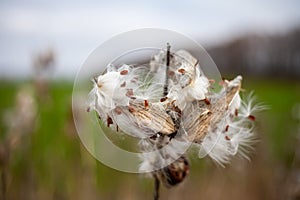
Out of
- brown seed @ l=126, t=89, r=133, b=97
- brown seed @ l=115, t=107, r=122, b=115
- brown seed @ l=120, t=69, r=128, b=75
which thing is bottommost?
brown seed @ l=115, t=107, r=122, b=115

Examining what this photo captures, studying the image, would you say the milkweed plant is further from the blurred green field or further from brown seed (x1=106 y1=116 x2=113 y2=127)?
the blurred green field

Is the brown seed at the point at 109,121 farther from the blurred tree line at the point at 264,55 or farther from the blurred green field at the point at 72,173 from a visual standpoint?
the blurred tree line at the point at 264,55

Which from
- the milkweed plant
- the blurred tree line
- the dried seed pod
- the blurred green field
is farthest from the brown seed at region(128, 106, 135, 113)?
the blurred tree line

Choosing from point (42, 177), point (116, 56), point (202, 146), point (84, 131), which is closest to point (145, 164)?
point (202, 146)

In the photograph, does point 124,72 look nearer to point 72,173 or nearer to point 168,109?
point 168,109

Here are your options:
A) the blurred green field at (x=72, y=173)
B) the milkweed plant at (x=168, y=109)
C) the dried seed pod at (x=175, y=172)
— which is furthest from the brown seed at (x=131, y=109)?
the blurred green field at (x=72, y=173)

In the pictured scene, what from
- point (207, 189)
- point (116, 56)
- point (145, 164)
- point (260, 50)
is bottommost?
point (260, 50)

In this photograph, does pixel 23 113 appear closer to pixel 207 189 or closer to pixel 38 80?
pixel 38 80

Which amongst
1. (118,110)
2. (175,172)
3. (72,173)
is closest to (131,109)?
(118,110)
